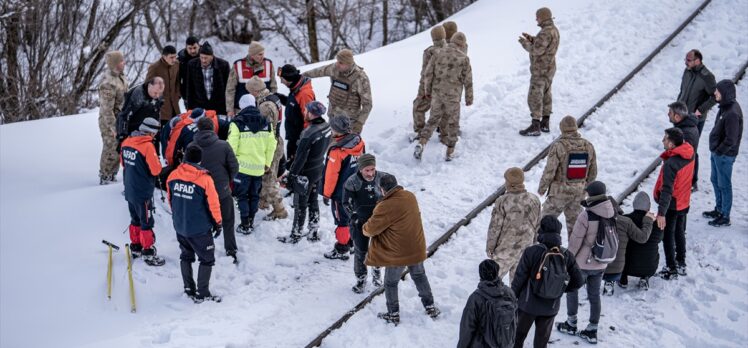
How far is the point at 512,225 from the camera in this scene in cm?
772

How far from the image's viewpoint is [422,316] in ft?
26.0

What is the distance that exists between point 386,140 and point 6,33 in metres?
9.52

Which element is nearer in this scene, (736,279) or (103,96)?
(736,279)

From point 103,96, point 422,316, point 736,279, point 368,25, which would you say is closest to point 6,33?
point 103,96

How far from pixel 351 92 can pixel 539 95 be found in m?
3.41

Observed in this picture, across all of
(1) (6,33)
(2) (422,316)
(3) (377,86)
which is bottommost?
(2) (422,316)

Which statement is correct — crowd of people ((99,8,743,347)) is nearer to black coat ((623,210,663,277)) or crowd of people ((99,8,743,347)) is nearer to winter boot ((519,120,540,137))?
black coat ((623,210,663,277))

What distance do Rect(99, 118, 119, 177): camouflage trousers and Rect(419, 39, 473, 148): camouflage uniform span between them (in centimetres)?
471

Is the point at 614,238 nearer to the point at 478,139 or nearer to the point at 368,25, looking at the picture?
the point at 478,139

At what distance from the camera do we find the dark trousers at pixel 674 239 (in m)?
8.66

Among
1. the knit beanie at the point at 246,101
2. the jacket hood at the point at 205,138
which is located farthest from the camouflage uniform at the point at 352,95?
the jacket hood at the point at 205,138

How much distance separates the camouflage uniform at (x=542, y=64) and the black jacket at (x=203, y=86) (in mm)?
4886

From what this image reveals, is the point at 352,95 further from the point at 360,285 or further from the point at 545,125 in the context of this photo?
the point at 545,125

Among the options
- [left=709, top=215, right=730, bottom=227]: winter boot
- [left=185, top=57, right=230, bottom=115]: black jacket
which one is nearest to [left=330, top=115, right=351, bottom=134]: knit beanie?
[left=185, top=57, right=230, bottom=115]: black jacket
